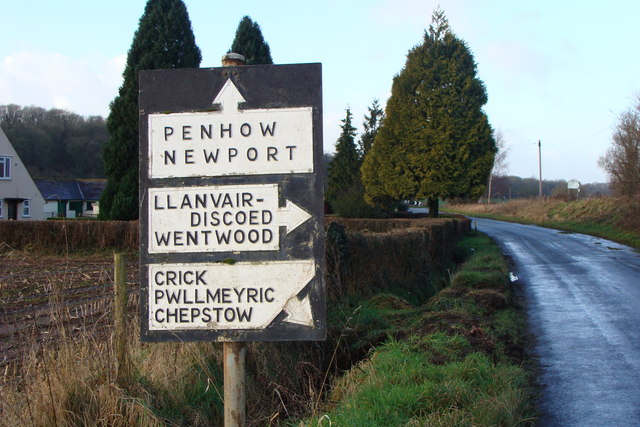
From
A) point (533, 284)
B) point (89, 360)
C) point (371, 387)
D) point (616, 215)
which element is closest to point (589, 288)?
point (533, 284)

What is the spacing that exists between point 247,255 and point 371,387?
2.82 metres

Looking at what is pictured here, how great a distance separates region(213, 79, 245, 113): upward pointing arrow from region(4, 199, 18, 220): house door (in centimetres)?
4261

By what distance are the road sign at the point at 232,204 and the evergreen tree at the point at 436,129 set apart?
3119 centimetres

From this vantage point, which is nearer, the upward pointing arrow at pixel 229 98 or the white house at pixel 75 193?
the upward pointing arrow at pixel 229 98

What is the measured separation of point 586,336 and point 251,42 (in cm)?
2558

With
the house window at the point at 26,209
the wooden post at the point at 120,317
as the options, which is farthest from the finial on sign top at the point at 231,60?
the house window at the point at 26,209

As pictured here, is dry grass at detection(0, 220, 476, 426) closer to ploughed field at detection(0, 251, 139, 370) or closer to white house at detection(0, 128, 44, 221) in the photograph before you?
ploughed field at detection(0, 251, 139, 370)

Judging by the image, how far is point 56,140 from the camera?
7262 centimetres

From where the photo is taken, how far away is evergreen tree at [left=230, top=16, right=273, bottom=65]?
31812 millimetres

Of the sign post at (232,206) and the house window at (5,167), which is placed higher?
the house window at (5,167)

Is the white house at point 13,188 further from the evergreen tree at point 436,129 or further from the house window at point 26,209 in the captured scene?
the evergreen tree at point 436,129

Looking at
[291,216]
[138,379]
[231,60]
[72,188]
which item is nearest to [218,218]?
[291,216]

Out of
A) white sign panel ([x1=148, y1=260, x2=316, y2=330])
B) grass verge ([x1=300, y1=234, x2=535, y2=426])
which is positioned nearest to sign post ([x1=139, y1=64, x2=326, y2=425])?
white sign panel ([x1=148, y1=260, x2=316, y2=330])

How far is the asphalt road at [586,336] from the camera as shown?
614cm
